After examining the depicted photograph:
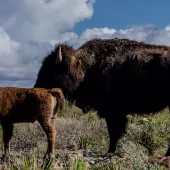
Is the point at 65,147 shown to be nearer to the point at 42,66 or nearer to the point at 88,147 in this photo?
the point at 88,147

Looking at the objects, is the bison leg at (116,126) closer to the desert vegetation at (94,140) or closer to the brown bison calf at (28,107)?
the desert vegetation at (94,140)

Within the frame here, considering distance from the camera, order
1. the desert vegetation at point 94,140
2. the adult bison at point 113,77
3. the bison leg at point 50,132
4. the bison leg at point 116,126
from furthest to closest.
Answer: the bison leg at point 116,126 → the adult bison at point 113,77 → the desert vegetation at point 94,140 → the bison leg at point 50,132

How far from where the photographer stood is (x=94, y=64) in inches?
412

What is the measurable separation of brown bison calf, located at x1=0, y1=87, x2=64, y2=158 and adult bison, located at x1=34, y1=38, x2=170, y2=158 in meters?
1.70

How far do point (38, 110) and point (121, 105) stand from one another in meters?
2.23

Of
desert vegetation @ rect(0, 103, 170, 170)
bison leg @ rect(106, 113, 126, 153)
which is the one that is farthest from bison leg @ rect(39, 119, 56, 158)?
bison leg @ rect(106, 113, 126, 153)

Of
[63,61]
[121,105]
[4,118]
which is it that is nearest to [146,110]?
[121,105]

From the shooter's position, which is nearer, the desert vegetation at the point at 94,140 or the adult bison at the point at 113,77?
the desert vegetation at the point at 94,140

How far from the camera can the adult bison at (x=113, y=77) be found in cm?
951

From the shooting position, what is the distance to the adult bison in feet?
31.2

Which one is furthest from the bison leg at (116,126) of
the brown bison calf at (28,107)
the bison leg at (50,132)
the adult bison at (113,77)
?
the bison leg at (50,132)

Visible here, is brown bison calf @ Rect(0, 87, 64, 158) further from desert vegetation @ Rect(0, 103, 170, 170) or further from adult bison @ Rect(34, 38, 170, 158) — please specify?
adult bison @ Rect(34, 38, 170, 158)

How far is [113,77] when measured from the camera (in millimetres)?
9828

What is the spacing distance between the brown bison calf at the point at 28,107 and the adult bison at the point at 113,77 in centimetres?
170
